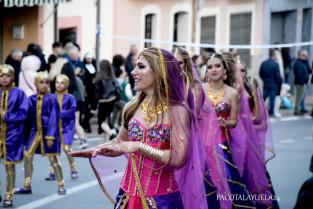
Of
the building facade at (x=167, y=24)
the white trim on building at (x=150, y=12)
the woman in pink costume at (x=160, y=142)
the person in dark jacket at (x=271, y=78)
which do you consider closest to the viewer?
the woman in pink costume at (x=160, y=142)

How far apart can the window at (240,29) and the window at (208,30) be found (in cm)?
90

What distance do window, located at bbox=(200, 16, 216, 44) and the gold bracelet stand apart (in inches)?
875

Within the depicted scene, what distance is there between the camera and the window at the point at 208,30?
88.6 feet

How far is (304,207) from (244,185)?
4.15m

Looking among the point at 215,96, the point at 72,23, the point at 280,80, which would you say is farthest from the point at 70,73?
the point at 280,80

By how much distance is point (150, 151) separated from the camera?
4965 mm

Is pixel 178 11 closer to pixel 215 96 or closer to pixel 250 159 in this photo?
pixel 250 159

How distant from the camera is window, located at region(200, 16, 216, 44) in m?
27.0

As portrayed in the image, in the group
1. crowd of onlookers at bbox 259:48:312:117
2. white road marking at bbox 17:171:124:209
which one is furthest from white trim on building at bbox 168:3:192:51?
white road marking at bbox 17:171:124:209

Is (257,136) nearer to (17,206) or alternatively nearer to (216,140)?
(216,140)

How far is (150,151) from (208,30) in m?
22.5

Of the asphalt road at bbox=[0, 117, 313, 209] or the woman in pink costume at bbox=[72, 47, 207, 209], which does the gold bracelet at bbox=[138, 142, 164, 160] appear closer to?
the woman in pink costume at bbox=[72, 47, 207, 209]

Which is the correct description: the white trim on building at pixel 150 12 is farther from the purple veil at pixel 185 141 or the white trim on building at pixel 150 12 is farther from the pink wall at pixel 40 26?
the purple veil at pixel 185 141

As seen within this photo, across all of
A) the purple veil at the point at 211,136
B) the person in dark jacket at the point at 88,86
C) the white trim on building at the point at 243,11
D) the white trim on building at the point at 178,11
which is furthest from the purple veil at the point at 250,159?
the white trim on building at the point at 243,11
